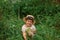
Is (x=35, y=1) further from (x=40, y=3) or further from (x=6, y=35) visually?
(x=6, y=35)

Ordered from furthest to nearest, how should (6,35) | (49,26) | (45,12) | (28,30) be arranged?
(45,12)
(49,26)
(6,35)
(28,30)

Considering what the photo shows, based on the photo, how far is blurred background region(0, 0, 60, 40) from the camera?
22.1ft

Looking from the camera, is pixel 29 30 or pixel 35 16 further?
pixel 35 16

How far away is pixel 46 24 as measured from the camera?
7797 mm

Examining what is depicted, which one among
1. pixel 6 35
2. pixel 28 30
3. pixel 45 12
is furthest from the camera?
pixel 45 12

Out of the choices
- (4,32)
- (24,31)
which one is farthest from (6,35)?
(24,31)

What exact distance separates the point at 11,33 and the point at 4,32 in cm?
16

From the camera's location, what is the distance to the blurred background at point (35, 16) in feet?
22.1

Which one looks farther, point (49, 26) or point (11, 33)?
point (49, 26)

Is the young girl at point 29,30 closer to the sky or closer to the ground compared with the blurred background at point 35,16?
closer to the ground

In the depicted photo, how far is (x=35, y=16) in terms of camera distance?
29.0 ft

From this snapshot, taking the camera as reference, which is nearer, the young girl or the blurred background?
the young girl

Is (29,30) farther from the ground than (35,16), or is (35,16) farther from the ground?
(35,16)

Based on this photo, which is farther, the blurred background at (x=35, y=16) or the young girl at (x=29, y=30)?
the blurred background at (x=35, y=16)
